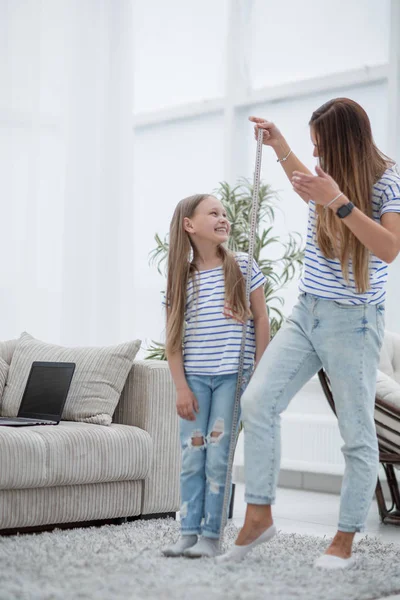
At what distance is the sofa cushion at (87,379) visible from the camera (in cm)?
325

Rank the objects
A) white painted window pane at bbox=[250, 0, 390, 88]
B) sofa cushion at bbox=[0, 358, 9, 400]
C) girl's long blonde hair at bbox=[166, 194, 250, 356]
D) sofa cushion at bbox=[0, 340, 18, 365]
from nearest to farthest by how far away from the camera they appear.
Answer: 1. girl's long blonde hair at bbox=[166, 194, 250, 356]
2. sofa cushion at bbox=[0, 358, 9, 400]
3. sofa cushion at bbox=[0, 340, 18, 365]
4. white painted window pane at bbox=[250, 0, 390, 88]

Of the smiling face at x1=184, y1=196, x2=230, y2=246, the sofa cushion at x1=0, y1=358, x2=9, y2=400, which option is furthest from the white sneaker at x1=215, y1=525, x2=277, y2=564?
the sofa cushion at x1=0, y1=358, x2=9, y2=400

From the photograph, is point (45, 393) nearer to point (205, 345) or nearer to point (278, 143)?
point (205, 345)

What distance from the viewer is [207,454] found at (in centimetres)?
248

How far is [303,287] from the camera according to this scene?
7.86 ft

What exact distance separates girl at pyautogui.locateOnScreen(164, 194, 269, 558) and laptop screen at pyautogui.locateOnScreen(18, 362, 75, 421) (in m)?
0.79

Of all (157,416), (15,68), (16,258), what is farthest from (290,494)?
(15,68)

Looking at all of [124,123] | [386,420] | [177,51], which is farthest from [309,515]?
[177,51]

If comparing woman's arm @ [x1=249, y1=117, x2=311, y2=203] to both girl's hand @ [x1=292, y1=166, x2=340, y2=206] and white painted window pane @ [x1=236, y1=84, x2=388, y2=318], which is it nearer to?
girl's hand @ [x1=292, y1=166, x2=340, y2=206]

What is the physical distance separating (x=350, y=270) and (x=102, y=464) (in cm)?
122

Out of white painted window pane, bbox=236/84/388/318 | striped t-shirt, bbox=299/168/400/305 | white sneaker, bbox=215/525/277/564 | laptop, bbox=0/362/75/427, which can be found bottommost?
white sneaker, bbox=215/525/277/564

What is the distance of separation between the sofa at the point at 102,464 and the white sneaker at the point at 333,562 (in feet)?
3.28

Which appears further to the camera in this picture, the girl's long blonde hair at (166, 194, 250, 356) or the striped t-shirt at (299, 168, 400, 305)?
the girl's long blonde hair at (166, 194, 250, 356)

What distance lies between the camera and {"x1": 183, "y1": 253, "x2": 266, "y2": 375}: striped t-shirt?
2.51m
